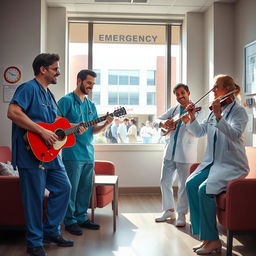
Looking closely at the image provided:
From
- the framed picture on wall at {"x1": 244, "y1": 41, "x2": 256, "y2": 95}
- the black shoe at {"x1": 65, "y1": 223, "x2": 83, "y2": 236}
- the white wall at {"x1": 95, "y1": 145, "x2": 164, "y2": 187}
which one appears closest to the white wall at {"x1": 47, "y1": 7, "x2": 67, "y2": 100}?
the white wall at {"x1": 95, "y1": 145, "x2": 164, "y2": 187}

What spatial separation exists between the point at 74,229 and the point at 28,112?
1.25m

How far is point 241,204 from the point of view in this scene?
2857 millimetres

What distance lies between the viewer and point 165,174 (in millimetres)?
4027

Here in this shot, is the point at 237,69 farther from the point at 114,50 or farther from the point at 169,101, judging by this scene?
the point at 114,50

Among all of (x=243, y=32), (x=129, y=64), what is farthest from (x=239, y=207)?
(x=129, y=64)

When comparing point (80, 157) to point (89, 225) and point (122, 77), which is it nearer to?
point (89, 225)

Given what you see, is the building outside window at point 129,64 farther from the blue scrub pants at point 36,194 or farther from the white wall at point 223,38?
the blue scrub pants at point 36,194

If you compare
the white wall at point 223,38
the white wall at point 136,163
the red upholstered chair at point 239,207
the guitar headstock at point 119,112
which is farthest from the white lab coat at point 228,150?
the white wall at point 136,163

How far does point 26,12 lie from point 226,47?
2.63m

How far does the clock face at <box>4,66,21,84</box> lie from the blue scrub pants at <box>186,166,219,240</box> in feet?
8.93

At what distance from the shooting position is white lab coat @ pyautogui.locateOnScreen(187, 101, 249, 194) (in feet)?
9.69

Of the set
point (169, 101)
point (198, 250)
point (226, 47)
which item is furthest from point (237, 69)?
point (198, 250)

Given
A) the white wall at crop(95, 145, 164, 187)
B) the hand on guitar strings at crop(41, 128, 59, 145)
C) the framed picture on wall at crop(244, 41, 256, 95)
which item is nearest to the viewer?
the hand on guitar strings at crop(41, 128, 59, 145)

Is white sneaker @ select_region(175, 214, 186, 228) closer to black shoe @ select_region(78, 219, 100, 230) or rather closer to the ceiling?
black shoe @ select_region(78, 219, 100, 230)
